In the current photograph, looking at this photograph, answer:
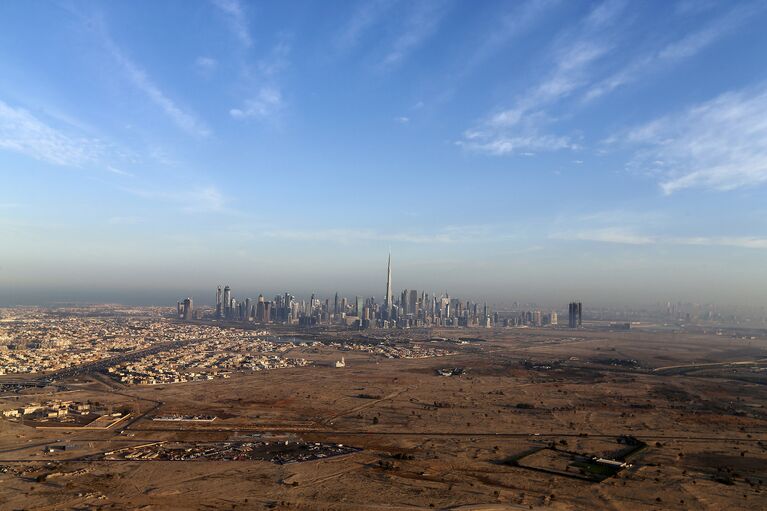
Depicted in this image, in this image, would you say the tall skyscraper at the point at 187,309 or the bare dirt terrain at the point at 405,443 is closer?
the bare dirt terrain at the point at 405,443

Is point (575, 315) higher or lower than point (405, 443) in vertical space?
higher

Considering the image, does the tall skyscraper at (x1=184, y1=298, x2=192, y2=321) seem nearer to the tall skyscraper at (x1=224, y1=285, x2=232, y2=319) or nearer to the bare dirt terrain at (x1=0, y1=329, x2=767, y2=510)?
the tall skyscraper at (x1=224, y1=285, x2=232, y2=319)

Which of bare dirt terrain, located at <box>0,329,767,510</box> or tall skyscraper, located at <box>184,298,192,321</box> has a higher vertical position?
tall skyscraper, located at <box>184,298,192,321</box>

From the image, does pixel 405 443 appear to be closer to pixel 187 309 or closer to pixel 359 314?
pixel 187 309

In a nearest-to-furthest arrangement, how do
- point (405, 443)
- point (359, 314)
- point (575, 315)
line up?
point (405, 443)
point (575, 315)
point (359, 314)

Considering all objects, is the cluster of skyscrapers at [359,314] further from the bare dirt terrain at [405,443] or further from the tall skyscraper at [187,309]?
the bare dirt terrain at [405,443]

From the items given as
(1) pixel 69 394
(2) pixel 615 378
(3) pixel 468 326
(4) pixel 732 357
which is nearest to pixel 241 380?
(1) pixel 69 394

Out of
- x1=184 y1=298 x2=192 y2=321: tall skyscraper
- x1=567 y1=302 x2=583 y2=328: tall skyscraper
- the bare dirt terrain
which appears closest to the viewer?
the bare dirt terrain

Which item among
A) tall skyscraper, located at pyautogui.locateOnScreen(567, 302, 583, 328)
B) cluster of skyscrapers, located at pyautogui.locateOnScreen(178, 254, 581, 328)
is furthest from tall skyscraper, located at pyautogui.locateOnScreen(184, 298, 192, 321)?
tall skyscraper, located at pyautogui.locateOnScreen(567, 302, 583, 328)

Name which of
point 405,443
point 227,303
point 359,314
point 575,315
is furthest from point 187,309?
point 405,443

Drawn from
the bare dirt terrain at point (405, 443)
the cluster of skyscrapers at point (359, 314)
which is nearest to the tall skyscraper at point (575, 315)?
the cluster of skyscrapers at point (359, 314)
